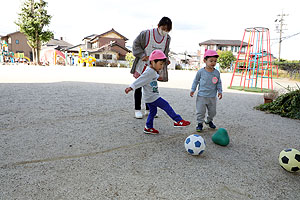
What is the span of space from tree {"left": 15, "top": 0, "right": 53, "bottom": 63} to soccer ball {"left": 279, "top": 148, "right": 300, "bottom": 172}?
1273 inches

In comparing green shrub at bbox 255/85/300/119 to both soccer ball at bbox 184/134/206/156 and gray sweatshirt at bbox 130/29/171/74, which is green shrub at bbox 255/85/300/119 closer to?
soccer ball at bbox 184/134/206/156

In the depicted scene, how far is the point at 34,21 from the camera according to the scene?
28156mm

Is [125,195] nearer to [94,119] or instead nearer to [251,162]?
[251,162]

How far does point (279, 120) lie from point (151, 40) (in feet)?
10.1

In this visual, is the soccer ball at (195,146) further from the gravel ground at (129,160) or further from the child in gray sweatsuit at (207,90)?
the child in gray sweatsuit at (207,90)

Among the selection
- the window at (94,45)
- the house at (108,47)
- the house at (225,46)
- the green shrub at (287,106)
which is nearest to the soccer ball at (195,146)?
the green shrub at (287,106)

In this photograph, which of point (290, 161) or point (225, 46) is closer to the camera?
point (290, 161)

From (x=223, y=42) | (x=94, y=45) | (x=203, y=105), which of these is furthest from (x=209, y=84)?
(x=223, y=42)

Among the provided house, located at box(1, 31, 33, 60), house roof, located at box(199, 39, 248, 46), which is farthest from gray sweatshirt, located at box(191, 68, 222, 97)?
→ house, located at box(1, 31, 33, 60)

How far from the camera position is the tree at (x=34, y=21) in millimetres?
28297

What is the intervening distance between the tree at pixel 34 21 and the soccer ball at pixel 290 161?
32.3 metres

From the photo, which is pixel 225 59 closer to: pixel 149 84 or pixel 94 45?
pixel 94 45

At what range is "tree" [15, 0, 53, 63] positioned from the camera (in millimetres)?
28297

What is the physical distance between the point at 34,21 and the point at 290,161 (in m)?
32.6
